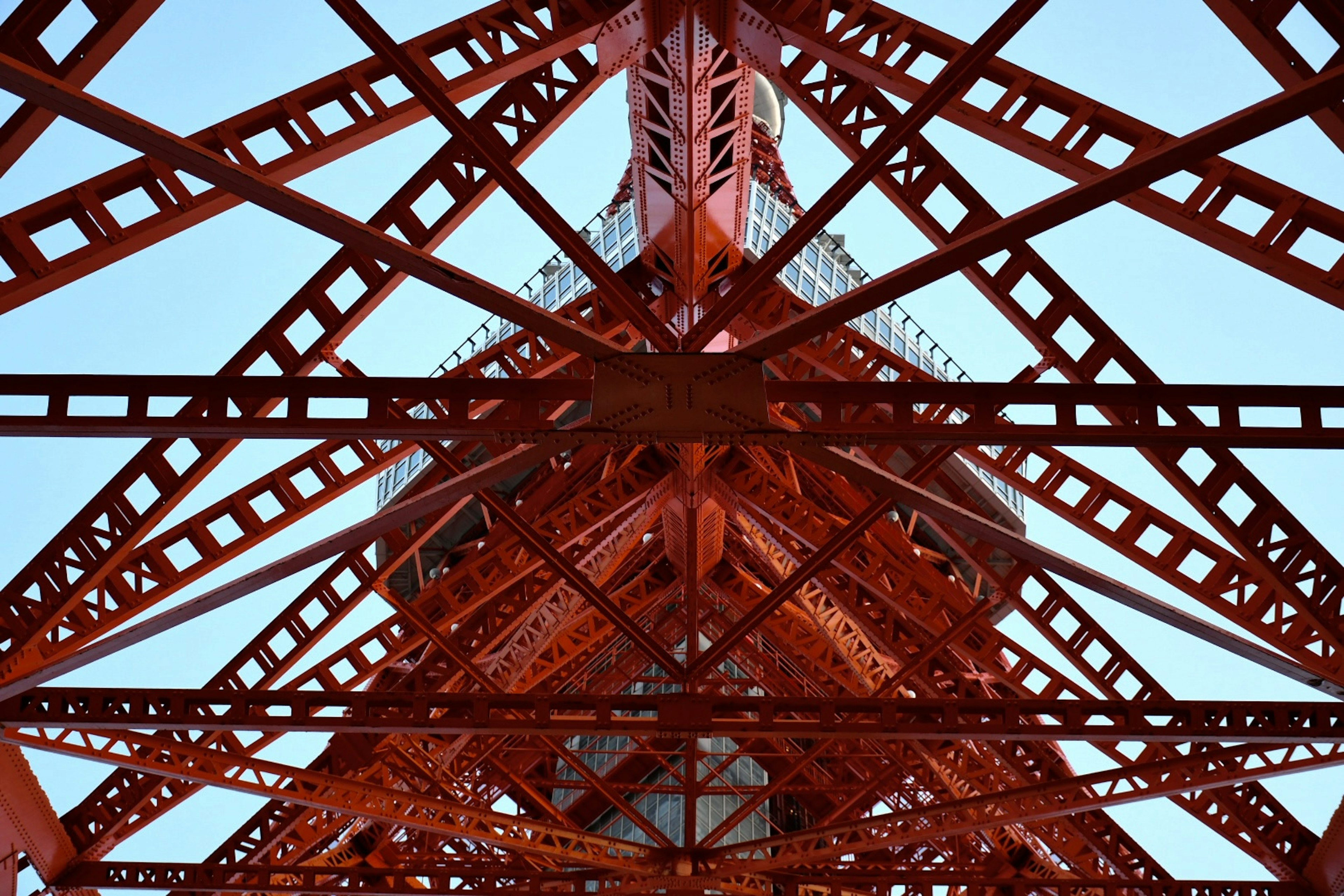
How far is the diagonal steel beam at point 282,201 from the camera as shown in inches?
446

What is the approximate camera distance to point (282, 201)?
12305mm

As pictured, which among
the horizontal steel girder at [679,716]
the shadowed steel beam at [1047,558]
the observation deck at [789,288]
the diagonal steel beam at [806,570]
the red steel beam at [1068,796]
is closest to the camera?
the shadowed steel beam at [1047,558]

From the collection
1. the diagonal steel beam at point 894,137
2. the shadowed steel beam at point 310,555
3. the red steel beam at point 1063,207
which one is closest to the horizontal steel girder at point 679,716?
the shadowed steel beam at point 310,555

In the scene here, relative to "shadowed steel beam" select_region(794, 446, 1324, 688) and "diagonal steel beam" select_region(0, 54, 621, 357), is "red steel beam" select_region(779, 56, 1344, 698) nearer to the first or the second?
"shadowed steel beam" select_region(794, 446, 1324, 688)

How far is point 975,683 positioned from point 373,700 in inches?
431

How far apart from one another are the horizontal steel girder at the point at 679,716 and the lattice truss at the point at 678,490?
70 millimetres

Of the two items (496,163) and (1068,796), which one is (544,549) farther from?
(1068,796)

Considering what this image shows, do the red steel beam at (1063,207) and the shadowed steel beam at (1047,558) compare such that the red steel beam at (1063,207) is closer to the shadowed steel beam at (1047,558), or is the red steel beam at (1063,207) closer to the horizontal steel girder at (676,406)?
the horizontal steel girder at (676,406)

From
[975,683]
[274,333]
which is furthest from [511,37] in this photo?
[975,683]

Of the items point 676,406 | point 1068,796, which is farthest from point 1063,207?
point 1068,796

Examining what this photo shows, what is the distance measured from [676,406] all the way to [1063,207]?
12.5 ft

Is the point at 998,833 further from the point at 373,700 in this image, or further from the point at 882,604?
the point at 373,700

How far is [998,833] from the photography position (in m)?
31.6

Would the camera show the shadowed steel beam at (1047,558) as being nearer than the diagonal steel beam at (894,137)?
No
